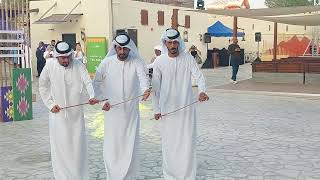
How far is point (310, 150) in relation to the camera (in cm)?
652

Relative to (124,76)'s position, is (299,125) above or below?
below

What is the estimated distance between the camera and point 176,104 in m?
4.96

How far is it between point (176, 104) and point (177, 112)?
9 cm

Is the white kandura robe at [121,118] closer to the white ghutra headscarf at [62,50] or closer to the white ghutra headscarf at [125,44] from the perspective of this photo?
the white ghutra headscarf at [125,44]

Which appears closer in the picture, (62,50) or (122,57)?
(62,50)

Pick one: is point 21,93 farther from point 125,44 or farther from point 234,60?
point 234,60

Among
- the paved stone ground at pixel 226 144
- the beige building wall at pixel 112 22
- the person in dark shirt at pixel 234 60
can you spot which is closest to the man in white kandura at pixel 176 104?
the paved stone ground at pixel 226 144

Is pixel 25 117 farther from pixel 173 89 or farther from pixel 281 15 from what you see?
Answer: pixel 281 15

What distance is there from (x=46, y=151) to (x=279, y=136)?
11.6 feet

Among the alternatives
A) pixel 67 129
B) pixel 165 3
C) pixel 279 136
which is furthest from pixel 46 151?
pixel 165 3

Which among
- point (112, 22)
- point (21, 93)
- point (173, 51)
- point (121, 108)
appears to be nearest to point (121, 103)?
point (121, 108)

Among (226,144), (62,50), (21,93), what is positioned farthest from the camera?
(21,93)

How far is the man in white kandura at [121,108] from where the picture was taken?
4809mm

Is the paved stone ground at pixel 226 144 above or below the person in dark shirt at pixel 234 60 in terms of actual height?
below
